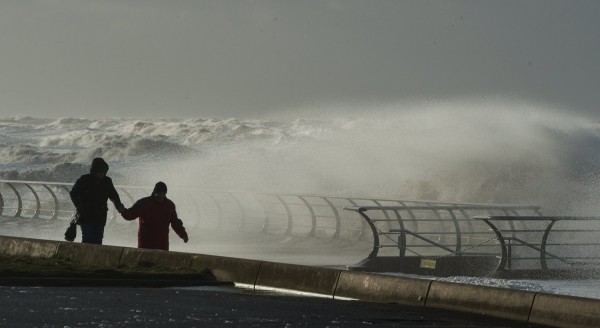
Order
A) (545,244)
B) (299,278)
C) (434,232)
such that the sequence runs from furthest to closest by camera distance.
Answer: (434,232), (545,244), (299,278)

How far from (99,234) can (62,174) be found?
55.2 metres

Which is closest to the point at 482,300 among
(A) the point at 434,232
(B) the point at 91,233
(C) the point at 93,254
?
(C) the point at 93,254

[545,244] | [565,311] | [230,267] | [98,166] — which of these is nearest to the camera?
[565,311]

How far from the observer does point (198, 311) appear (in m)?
11.9

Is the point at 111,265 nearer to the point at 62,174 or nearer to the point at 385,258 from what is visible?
the point at 385,258

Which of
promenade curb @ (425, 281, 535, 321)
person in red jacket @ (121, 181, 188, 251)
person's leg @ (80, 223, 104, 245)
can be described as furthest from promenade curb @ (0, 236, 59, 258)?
promenade curb @ (425, 281, 535, 321)

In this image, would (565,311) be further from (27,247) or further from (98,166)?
(27,247)

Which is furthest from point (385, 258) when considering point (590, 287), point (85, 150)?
point (85, 150)

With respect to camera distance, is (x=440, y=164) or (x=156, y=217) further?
(x=440, y=164)

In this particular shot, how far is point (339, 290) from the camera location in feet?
46.0

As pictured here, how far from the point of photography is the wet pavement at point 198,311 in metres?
10.9

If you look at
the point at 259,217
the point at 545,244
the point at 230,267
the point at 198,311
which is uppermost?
the point at 259,217

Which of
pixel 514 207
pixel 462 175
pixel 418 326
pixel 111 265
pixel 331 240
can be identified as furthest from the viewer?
pixel 462 175

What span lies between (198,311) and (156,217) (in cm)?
456
